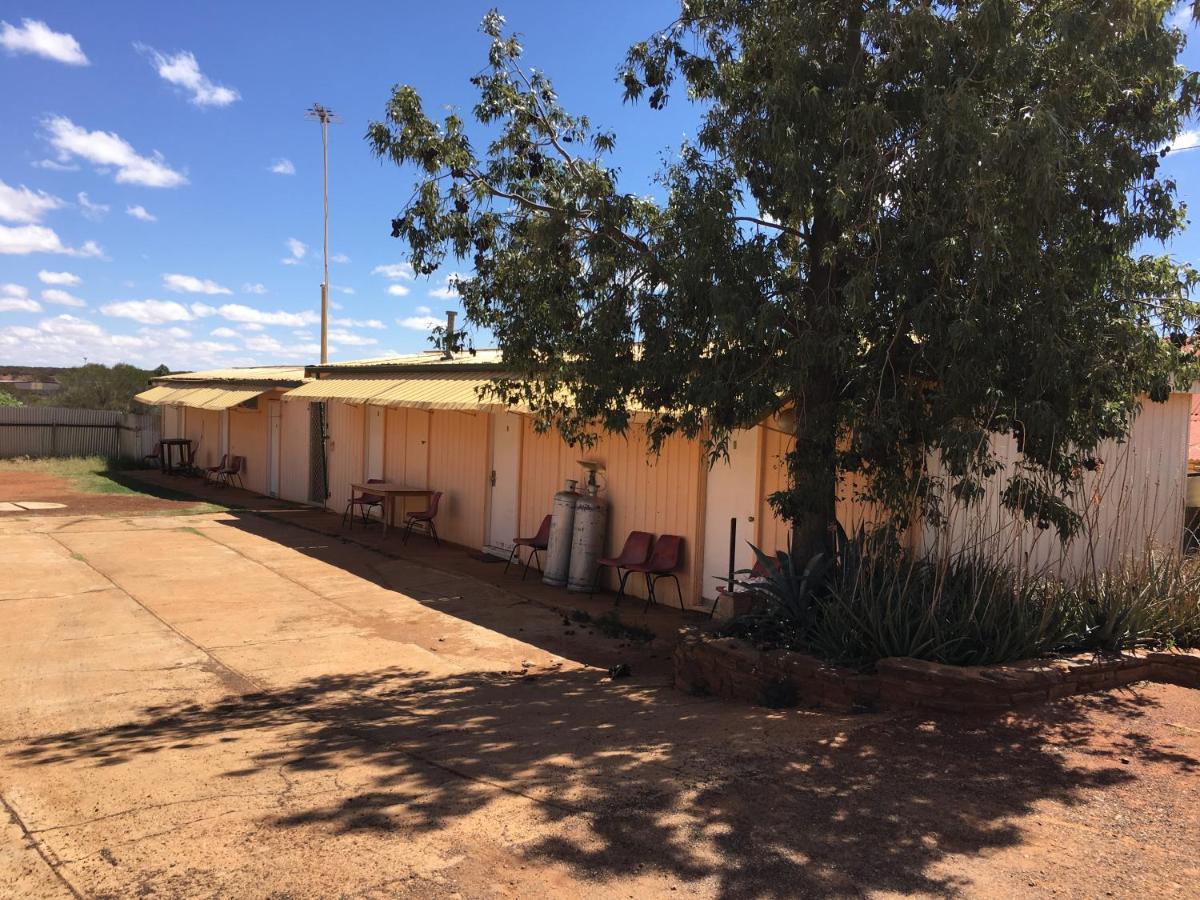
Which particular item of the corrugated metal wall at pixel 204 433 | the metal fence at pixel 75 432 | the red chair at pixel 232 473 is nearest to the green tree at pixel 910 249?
the red chair at pixel 232 473

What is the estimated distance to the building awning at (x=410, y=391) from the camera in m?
12.9

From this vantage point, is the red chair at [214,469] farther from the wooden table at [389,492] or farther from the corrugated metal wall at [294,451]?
the wooden table at [389,492]

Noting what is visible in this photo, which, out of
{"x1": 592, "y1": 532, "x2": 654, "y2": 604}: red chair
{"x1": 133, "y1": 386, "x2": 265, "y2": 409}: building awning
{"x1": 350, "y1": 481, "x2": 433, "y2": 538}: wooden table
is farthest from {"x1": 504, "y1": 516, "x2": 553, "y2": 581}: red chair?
{"x1": 133, "y1": 386, "x2": 265, "y2": 409}: building awning

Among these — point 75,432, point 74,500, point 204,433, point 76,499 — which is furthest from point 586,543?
point 75,432

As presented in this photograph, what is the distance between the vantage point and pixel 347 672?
24.7 ft

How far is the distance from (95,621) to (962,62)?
28.6 ft

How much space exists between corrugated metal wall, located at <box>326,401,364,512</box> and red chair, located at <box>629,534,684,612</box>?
9286 mm

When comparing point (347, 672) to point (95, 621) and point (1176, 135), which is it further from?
point (1176, 135)

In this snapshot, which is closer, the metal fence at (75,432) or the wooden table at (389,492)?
the wooden table at (389,492)

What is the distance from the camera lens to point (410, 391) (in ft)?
48.2

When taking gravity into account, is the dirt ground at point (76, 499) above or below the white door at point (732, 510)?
below

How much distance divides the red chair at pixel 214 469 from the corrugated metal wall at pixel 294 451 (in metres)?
2.71

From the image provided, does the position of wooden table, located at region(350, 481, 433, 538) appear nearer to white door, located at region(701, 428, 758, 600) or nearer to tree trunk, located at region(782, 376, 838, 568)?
white door, located at region(701, 428, 758, 600)

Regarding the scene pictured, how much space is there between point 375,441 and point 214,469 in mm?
8232
